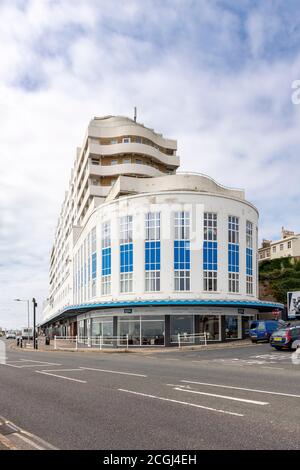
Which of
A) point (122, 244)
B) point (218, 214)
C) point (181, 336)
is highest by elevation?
point (218, 214)

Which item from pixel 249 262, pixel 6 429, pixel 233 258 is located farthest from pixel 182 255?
pixel 6 429

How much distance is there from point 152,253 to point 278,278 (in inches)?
1693

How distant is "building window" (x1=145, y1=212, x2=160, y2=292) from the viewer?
41.1m

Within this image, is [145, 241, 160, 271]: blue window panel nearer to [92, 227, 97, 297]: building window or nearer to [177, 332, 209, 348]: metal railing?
[177, 332, 209, 348]: metal railing

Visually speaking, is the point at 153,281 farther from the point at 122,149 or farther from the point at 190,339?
the point at 122,149

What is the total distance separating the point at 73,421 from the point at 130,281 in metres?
33.7

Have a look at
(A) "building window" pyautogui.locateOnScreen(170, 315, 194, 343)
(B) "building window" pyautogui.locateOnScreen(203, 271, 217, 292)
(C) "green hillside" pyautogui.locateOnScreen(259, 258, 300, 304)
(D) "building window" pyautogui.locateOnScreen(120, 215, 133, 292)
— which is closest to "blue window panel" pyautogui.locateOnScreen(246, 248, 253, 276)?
(B) "building window" pyautogui.locateOnScreen(203, 271, 217, 292)

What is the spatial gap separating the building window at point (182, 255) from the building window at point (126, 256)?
4.20 meters

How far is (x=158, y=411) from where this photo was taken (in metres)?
9.13

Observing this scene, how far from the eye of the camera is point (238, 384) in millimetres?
13312

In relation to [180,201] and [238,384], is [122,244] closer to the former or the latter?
[180,201]

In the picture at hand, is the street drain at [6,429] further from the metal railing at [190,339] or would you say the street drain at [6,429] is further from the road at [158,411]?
the metal railing at [190,339]
